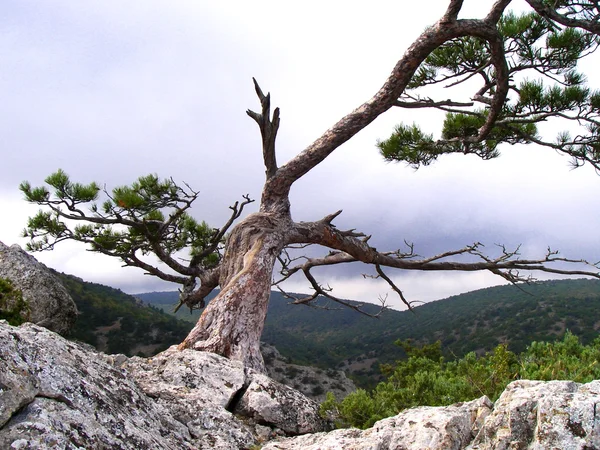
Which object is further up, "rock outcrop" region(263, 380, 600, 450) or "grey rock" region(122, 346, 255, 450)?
"rock outcrop" region(263, 380, 600, 450)

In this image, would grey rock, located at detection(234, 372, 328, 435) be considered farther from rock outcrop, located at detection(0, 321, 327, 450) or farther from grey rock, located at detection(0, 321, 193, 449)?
grey rock, located at detection(0, 321, 193, 449)

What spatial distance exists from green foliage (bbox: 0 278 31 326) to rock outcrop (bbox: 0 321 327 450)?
18.4ft

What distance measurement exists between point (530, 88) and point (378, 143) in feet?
9.82

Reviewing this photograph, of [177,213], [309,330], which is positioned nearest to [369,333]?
[309,330]

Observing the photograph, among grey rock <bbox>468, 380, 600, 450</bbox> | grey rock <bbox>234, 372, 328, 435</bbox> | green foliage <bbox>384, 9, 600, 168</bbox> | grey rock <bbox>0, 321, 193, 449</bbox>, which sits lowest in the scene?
grey rock <bbox>234, 372, 328, 435</bbox>

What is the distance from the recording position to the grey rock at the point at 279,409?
3410mm

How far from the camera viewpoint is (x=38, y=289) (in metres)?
10.9

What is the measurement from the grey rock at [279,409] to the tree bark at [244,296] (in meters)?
0.93

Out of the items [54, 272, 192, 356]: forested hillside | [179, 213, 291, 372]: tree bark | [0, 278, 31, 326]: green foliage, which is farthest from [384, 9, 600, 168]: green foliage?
[54, 272, 192, 356]: forested hillside

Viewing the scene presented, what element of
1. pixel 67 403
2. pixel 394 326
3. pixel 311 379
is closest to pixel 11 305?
pixel 67 403

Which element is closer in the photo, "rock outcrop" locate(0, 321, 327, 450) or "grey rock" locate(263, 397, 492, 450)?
"rock outcrop" locate(0, 321, 327, 450)

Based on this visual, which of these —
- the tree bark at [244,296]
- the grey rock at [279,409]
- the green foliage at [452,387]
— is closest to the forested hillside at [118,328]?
the tree bark at [244,296]

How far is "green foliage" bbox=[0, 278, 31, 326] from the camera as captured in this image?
797 centimetres

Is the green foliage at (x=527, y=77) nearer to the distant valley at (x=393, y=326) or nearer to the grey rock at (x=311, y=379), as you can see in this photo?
the distant valley at (x=393, y=326)
